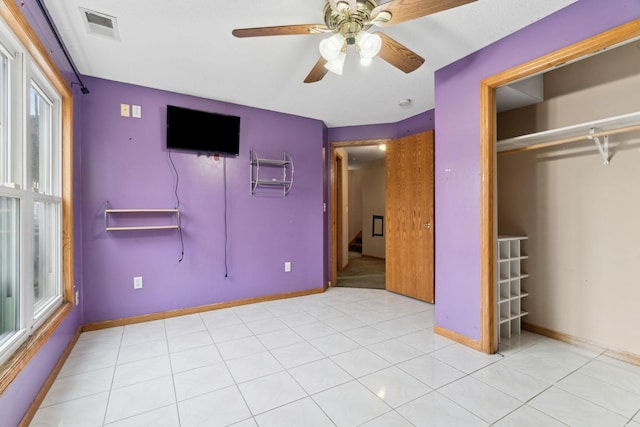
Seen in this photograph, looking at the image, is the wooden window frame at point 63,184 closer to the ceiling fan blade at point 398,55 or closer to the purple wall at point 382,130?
the ceiling fan blade at point 398,55

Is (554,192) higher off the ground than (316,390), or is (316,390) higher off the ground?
(554,192)

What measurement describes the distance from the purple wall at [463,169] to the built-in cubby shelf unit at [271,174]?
6.08ft

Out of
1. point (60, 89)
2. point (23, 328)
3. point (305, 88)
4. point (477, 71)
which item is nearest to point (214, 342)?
point (23, 328)

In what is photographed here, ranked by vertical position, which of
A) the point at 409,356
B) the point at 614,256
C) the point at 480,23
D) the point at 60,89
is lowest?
the point at 409,356

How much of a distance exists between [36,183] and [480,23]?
317 centimetres

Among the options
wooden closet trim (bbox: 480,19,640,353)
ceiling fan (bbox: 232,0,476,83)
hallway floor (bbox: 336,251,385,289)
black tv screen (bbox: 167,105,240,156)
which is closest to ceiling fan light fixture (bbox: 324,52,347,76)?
Result: ceiling fan (bbox: 232,0,476,83)

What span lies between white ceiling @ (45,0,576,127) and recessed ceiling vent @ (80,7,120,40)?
1.3 inches

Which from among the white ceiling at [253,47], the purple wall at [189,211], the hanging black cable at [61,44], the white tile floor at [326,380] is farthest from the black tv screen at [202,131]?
the white tile floor at [326,380]

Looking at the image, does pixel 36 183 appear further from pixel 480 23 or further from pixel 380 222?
pixel 380 222

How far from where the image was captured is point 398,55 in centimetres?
179

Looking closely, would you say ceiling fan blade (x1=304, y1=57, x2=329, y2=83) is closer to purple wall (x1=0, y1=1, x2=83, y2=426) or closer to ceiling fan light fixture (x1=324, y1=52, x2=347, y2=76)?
ceiling fan light fixture (x1=324, y1=52, x2=347, y2=76)

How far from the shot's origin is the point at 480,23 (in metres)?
1.91

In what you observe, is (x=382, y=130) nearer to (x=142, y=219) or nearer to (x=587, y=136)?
(x=587, y=136)

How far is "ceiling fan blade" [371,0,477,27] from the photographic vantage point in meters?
1.33
